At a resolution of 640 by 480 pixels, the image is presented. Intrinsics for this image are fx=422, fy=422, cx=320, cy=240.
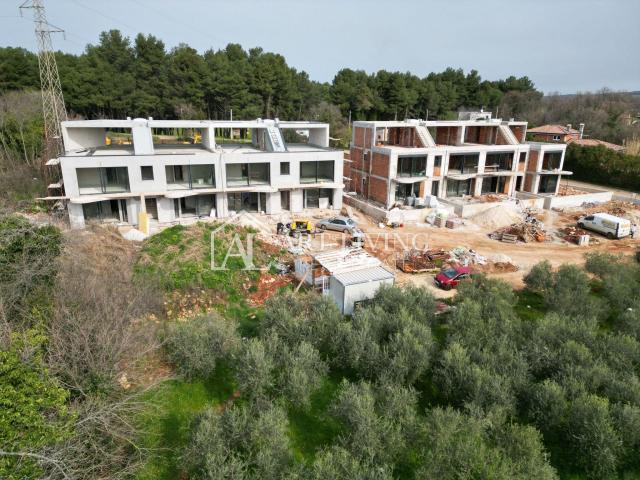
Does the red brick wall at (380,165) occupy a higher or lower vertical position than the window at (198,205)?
higher

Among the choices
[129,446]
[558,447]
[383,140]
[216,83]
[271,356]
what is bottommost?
[558,447]

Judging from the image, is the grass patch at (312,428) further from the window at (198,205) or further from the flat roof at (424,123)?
the flat roof at (424,123)

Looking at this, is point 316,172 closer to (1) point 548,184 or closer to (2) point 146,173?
(2) point 146,173

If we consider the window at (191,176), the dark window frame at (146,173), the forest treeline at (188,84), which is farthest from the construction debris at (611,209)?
the forest treeline at (188,84)

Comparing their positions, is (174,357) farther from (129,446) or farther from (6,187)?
(6,187)

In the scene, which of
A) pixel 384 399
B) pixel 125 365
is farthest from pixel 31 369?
pixel 384 399

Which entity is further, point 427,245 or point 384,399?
point 427,245

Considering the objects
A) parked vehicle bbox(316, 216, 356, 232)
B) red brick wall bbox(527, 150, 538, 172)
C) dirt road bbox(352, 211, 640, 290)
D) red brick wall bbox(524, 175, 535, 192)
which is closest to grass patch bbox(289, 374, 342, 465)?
dirt road bbox(352, 211, 640, 290)
